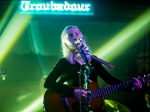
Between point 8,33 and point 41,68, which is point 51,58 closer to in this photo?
point 41,68

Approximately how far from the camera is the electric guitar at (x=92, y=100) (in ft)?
9.21

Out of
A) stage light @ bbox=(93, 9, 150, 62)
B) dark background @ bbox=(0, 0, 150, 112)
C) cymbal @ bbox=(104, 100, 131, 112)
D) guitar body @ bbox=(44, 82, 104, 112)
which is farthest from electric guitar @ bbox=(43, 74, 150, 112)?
stage light @ bbox=(93, 9, 150, 62)

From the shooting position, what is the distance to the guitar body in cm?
281

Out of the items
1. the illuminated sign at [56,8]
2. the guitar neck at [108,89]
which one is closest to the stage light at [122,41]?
the illuminated sign at [56,8]

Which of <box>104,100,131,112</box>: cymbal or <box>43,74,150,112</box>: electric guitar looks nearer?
<box>43,74,150,112</box>: electric guitar

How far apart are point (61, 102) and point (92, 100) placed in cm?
47

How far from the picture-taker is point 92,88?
9.32 feet

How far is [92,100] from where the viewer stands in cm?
282

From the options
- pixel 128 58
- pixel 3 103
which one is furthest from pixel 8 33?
pixel 128 58

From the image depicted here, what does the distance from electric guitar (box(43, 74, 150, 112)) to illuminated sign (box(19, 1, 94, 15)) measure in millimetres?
4512

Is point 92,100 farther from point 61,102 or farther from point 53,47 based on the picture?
point 53,47

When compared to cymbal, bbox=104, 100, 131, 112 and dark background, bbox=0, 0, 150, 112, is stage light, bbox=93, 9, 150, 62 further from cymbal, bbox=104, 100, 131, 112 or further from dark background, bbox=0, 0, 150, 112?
cymbal, bbox=104, 100, 131, 112

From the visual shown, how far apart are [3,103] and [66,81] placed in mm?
4463

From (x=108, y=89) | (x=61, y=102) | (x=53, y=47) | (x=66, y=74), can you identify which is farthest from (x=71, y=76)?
(x=53, y=47)
